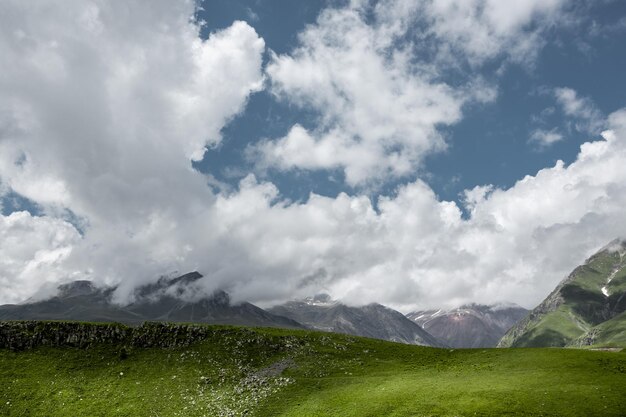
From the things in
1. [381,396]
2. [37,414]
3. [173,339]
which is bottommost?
[37,414]

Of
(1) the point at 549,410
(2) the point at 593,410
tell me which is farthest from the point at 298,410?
(2) the point at 593,410

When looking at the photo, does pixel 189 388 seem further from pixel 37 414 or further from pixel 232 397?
pixel 37 414

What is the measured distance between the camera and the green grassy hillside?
52.3 m

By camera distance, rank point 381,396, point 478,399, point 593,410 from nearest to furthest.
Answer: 1. point 593,410
2. point 478,399
3. point 381,396

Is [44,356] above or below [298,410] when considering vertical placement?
above

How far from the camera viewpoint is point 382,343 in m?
87.3

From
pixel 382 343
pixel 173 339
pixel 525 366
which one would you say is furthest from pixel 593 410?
pixel 173 339

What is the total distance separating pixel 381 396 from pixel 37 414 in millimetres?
49219

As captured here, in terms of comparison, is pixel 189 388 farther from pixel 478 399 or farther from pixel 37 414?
pixel 478 399

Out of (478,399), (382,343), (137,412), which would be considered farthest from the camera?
(382,343)

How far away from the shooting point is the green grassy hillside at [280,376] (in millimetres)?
52344

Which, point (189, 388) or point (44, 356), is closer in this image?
point (189, 388)

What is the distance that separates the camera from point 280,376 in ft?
232

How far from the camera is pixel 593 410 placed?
4722 centimetres
